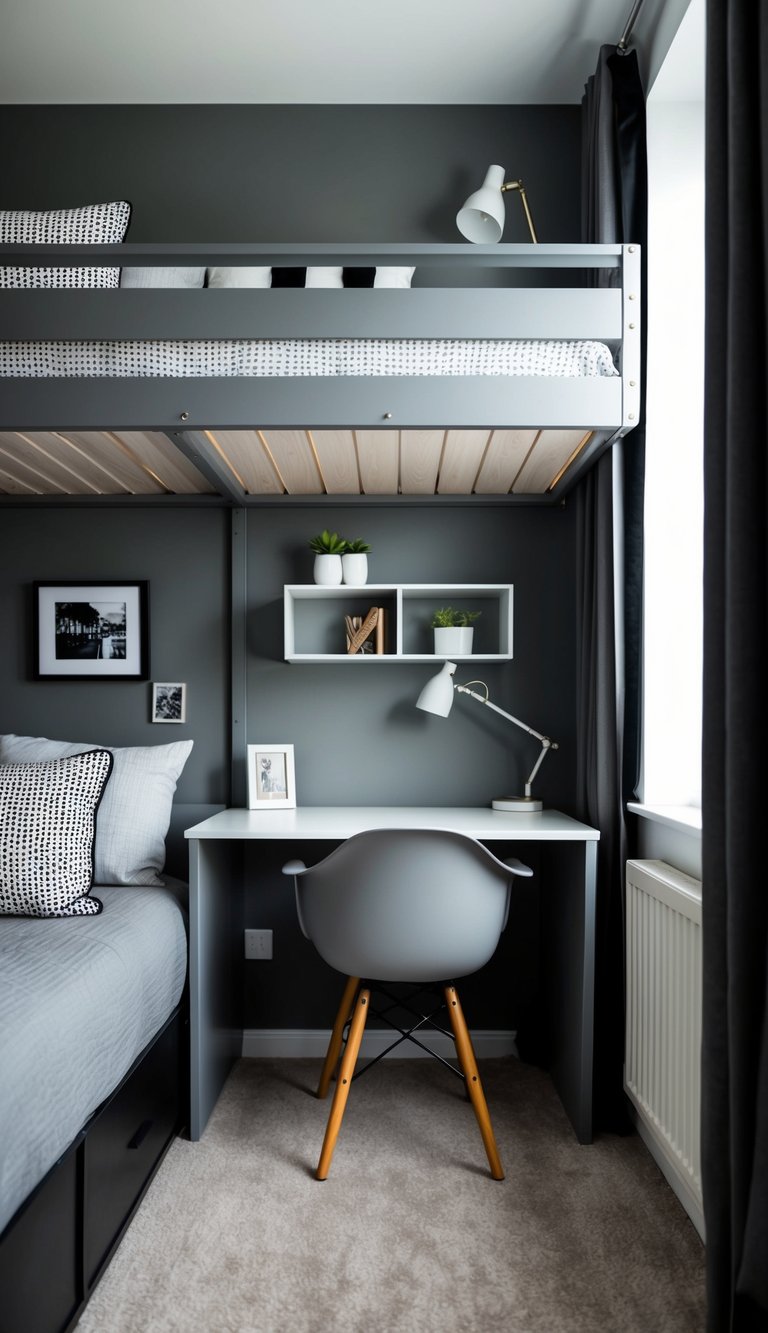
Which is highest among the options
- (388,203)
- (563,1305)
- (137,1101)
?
(388,203)

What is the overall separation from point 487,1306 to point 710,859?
3.09 feet

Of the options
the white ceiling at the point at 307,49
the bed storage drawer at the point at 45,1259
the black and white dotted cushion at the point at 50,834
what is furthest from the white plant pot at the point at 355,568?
the bed storage drawer at the point at 45,1259

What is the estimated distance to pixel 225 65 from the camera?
2449mm

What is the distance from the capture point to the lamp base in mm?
2414

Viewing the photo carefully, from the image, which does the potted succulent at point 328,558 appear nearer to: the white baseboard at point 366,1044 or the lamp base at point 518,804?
the lamp base at point 518,804

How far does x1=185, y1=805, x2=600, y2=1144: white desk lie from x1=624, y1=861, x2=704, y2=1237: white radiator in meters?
0.12

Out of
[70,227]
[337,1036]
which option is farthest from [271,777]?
[70,227]

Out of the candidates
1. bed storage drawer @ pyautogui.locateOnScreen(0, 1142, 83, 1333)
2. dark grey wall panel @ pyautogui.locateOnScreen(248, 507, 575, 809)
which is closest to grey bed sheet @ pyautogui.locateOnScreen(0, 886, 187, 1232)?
bed storage drawer @ pyautogui.locateOnScreen(0, 1142, 83, 1333)

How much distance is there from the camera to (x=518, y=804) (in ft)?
7.91

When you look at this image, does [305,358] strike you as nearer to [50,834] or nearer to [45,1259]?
[50,834]

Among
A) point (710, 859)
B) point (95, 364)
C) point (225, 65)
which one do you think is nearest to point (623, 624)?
point (710, 859)

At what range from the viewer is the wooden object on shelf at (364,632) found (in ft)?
8.14

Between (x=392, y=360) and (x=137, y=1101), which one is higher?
(x=392, y=360)

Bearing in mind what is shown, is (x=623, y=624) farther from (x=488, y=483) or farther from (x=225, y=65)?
(x=225, y=65)
